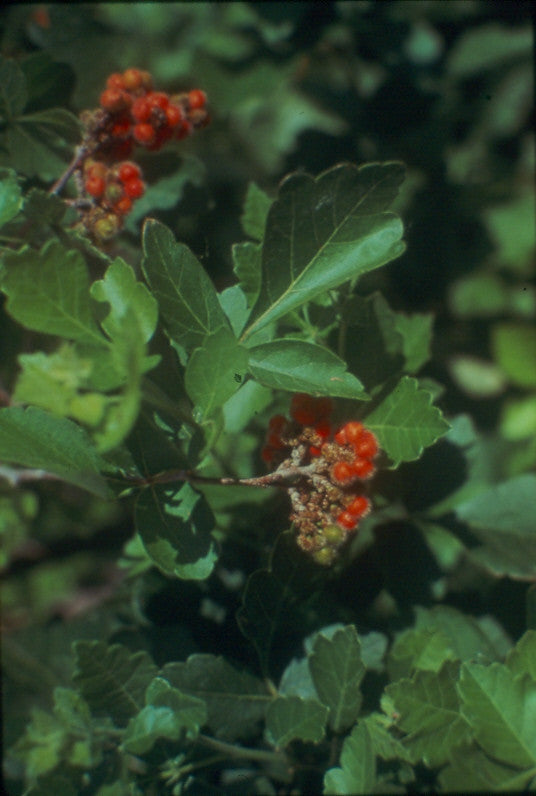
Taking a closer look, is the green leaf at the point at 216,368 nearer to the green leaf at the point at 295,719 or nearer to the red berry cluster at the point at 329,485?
the red berry cluster at the point at 329,485

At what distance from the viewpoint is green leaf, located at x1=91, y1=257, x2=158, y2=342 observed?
134 centimetres

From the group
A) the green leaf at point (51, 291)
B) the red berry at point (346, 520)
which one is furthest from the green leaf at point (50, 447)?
the red berry at point (346, 520)

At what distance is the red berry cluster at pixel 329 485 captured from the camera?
150 centimetres

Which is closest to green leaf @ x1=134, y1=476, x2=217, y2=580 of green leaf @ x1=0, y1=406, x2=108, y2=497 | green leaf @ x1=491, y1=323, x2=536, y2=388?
green leaf @ x1=0, y1=406, x2=108, y2=497

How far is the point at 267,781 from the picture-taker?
1.85m

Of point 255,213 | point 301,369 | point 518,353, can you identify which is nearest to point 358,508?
point 301,369

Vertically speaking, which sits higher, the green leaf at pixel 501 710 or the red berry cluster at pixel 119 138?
the red berry cluster at pixel 119 138

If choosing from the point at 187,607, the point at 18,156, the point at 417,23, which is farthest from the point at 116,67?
the point at 187,607

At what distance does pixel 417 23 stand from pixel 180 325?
2457 mm

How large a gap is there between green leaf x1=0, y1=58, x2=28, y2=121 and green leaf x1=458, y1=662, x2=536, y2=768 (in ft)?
5.51

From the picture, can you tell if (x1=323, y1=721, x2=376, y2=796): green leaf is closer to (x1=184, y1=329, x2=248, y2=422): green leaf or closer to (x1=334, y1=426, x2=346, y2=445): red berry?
(x1=334, y1=426, x2=346, y2=445): red berry

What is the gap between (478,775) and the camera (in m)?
1.28

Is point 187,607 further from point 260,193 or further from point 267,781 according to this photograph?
point 260,193

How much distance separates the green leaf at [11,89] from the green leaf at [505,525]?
1615mm
